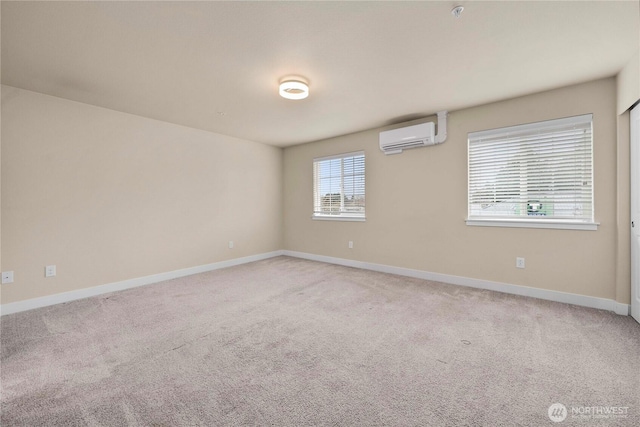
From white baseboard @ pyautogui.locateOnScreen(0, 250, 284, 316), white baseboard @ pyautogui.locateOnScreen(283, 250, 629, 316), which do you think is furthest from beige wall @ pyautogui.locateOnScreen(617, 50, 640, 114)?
white baseboard @ pyautogui.locateOnScreen(0, 250, 284, 316)

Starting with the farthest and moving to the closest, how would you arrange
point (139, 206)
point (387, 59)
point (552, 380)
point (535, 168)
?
point (139, 206) < point (535, 168) < point (387, 59) < point (552, 380)

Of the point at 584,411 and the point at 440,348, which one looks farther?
the point at 440,348

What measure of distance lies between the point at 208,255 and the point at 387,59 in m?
3.98

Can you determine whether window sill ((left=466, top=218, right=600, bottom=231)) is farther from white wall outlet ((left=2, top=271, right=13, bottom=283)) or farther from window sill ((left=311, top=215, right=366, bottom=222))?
white wall outlet ((left=2, top=271, right=13, bottom=283))

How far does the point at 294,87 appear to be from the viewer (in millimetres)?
2762

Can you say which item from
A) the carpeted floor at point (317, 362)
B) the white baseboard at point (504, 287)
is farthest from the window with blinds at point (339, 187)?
the carpeted floor at point (317, 362)

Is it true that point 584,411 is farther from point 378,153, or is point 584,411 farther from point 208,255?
point 208,255

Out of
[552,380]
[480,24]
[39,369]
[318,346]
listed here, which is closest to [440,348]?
[552,380]

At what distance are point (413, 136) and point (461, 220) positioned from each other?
1353mm

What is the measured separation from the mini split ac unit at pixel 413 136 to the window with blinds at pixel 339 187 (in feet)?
2.11

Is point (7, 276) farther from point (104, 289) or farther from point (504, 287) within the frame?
point (504, 287)

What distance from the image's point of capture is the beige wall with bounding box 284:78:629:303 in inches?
113

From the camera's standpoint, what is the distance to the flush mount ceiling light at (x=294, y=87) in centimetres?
274

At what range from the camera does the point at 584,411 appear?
1.48 metres
